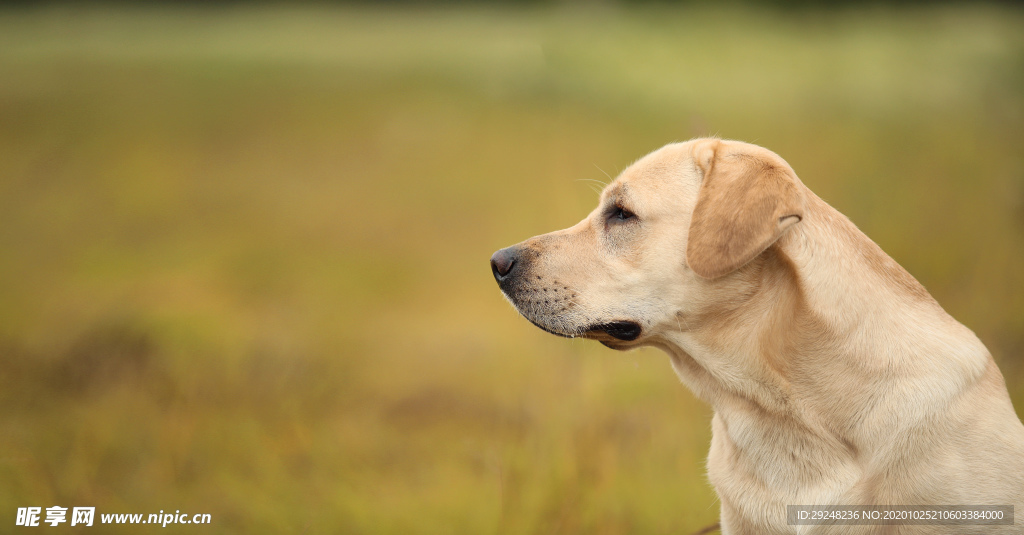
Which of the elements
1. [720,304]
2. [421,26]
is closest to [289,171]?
[421,26]

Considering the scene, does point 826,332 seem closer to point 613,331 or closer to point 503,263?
point 613,331

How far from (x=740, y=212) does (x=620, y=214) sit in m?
0.57

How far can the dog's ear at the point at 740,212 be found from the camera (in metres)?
2.24

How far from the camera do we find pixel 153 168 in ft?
23.5

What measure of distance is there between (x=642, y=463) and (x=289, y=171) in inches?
220

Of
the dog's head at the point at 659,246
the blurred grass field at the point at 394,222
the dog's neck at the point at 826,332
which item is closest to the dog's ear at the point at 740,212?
the dog's head at the point at 659,246

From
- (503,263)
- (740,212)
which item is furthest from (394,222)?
(740,212)

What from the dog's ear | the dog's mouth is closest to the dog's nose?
the dog's mouth

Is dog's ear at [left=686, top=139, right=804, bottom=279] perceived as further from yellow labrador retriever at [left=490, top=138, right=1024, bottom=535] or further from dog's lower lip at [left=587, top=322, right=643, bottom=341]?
dog's lower lip at [left=587, top=322, right=643, bottom=341]

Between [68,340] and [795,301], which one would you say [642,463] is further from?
[68,340]

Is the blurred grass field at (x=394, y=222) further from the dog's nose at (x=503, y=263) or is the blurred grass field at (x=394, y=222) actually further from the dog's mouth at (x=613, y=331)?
the dog's nose at (x=503, y=263)

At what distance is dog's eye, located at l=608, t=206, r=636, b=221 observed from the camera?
8.79 feet

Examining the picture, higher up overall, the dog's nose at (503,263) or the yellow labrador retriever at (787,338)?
the dog's nose at (503,263)

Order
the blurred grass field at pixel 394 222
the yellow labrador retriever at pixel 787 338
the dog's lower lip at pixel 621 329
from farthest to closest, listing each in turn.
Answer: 1. the blurred grass field at pixel 394 222
2. the dog's lower lip at pixel 621 329
3. the yellow labrador retriever at pixel 787 338
